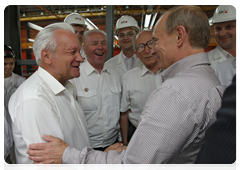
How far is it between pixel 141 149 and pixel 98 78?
5.38 feet

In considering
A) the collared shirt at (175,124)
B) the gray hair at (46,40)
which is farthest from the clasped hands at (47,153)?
the gray hair at (46,40)

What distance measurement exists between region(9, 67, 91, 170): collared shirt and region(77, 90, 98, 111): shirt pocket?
692mm

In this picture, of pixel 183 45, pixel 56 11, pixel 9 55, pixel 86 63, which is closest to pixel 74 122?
pixel 183 45

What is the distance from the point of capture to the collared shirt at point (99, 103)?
224 cm

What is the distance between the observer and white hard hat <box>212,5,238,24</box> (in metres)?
2.46

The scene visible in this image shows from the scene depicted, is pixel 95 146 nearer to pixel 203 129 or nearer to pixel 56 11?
pixel 203 129

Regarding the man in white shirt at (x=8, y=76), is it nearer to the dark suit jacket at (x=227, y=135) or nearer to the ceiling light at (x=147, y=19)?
the dark suit jacket at (x=227, y=135)

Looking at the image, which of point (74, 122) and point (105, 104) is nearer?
point (74, 122)

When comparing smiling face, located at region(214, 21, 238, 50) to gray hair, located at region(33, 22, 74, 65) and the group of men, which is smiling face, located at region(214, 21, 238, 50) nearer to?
the group of men

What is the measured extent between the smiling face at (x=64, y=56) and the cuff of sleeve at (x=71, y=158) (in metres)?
0.74

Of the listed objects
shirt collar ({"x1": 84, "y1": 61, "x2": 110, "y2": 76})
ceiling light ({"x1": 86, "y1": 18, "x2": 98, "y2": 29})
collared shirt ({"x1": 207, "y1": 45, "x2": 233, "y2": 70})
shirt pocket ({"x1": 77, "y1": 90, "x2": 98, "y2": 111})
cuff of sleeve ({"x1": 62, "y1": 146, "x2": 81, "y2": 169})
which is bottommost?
cuff of sleeve ({"x1": 62, "y1": 146, "x2": 81, "y2": 169})

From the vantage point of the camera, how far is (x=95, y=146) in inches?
89.0

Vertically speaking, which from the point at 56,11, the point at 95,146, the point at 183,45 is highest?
the point at 56,11

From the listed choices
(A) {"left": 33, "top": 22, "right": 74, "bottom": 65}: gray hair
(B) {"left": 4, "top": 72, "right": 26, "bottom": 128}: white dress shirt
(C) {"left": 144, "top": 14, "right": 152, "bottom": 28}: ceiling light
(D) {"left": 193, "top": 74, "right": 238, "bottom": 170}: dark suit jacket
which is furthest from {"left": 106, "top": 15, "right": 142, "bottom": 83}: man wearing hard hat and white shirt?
(C) {"left": 144, "top": 14, "right": 152, "bottom": 28}: ceiling light
